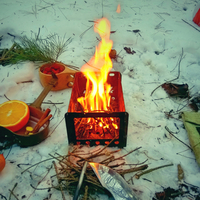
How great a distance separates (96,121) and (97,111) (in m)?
0.48

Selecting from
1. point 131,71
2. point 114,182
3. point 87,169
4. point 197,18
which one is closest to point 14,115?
point 87,169

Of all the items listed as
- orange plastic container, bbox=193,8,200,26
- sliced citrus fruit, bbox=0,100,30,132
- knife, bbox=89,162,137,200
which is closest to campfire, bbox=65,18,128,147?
knife, bbox=89,162,137,200

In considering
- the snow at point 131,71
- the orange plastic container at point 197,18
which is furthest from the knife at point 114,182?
the orange plastic container at point 197,18

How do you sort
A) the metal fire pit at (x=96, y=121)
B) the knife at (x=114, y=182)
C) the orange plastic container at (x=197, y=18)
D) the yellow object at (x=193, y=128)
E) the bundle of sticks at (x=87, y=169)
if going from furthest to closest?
1. the orange plastic container at (x=197, y=18)
2. the yellow object at (x=193, y=128)
3. the metal fire pit at (x=96, y=121)
4. the bundle of sticks at (x=87, y=169)
5. the knife at (x=114, y=182)

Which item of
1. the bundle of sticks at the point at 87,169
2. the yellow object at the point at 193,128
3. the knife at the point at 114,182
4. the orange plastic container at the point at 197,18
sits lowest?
the bundle of sticks at the point at 87,169

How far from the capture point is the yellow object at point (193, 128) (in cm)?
257

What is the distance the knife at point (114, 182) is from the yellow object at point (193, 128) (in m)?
1.06

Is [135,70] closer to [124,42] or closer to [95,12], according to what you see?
[124,42]

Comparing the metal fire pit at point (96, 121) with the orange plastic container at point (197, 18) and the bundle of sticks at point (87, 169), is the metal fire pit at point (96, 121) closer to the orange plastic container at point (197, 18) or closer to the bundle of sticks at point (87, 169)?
the bundle of sticks at point (87, 169)

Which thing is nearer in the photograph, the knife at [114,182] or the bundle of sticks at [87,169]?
the knife at [114,182]

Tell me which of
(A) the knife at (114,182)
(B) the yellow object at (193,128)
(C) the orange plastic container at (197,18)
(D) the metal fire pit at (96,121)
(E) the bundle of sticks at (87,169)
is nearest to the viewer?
(A) the knife at (114,182)

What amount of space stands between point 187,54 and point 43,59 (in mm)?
3403

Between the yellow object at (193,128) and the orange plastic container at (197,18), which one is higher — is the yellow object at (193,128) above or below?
below

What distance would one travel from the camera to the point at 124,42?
16.0 ft
